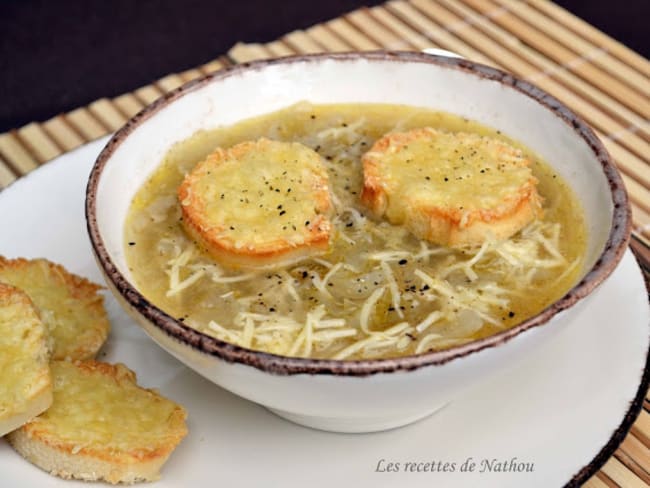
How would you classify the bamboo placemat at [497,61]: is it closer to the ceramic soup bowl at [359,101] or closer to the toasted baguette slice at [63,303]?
the ceramic soup bowl at [359,101]

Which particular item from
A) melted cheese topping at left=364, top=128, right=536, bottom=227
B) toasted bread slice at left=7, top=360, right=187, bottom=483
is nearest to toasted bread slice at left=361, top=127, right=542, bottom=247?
melted cheese topping at left=364, top=128, right=536, bottom=227

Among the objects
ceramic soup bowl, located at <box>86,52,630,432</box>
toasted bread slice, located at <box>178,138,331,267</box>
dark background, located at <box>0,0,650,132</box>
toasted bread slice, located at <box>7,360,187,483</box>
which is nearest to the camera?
ceramic soup bowl, located at <box>86,52,630,432</box>

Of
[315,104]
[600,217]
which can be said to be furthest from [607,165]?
[315,104]

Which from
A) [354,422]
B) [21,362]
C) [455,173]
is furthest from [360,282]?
[21,362]

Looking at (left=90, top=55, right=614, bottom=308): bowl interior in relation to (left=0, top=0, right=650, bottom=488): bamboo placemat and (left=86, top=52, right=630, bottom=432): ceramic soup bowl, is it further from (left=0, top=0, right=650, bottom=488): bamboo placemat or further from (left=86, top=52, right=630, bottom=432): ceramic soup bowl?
(left=0, top=0, right=650, bottom=488): bamboo placemat

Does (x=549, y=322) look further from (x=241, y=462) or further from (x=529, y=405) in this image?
(x=241, y=462)

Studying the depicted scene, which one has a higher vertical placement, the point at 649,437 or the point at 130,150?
the point at 130,150
